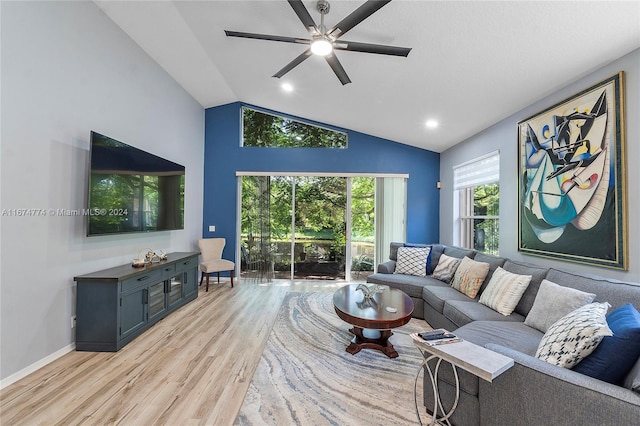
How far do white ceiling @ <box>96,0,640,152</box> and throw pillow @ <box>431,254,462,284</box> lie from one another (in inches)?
Result: 79.0

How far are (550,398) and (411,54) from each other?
2.87m

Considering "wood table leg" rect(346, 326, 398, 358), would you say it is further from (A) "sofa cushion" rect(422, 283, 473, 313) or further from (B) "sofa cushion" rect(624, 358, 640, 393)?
(B) "sofa cushion" rect(624, 358, 640, 393)

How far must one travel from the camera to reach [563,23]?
2.00 m

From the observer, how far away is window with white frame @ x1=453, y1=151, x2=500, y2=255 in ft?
12.7

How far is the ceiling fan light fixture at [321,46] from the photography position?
2.19 meters

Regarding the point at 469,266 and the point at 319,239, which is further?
the point at 319,239

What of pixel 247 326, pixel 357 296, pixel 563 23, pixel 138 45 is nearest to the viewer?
pixel 563 23

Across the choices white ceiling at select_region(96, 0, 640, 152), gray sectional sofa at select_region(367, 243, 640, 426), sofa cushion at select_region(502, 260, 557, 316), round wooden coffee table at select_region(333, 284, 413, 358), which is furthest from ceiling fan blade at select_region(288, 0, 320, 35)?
sofa cushion at select_region(502, 260, 557, 316)

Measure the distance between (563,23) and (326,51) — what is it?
1.76m

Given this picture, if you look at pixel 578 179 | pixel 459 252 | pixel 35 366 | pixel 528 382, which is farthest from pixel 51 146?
pixel 459 252

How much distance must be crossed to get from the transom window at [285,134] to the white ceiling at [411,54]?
24.7 inches

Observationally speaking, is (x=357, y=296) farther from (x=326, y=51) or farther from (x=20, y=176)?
(x=20, y=176)

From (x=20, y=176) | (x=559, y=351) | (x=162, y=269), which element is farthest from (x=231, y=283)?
(x=559, y=351)

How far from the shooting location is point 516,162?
11.0ft
